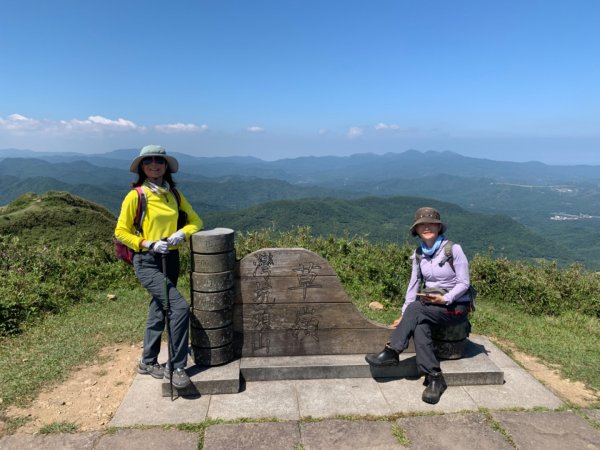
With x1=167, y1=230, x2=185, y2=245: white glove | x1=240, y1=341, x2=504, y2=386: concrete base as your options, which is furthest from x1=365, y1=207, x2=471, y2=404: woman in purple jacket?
x1=167, y1=230, x2=185, y2=245: white glove

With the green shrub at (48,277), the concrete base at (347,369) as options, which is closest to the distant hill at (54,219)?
the green shrub at (48,277)

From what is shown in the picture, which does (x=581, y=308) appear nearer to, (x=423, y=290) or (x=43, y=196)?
(x=423, y=290)

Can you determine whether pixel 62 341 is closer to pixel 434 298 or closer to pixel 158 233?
pixel 158 233

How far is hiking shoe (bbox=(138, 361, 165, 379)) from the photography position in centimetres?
438

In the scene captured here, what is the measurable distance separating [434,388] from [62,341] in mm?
4755

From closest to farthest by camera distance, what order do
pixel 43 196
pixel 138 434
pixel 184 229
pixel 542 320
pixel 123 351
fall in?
1. pixel 138 434
2. pixel 184 229
3. pixel 123 351
4. pixel 542 320
5. pixel 43 196

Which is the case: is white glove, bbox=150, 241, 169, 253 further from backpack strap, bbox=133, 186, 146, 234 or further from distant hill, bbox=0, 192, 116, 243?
distant hill, bbox=0, 192, 116, 243

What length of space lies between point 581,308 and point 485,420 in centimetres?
513

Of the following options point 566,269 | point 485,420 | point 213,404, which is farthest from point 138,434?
point 566,269

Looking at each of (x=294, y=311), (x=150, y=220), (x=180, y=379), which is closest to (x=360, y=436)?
(x=294, y=311)

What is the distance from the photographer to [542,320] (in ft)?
23.1

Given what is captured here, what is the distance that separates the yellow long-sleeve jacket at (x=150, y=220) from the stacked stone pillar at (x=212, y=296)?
0.83 ft

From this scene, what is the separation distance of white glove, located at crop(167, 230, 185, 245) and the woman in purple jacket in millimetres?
2314

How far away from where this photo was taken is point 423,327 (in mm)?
4270
